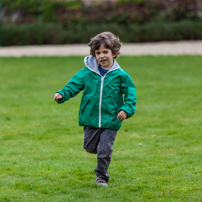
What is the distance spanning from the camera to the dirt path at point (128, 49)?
18906 mm

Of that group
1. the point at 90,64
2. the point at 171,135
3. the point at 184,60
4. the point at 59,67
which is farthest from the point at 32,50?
the point at 90,64

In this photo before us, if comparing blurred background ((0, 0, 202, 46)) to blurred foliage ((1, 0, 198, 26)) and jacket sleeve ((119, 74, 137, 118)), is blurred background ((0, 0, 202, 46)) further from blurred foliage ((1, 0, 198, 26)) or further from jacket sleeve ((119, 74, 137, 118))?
jacket sleeve ((119, 74, 137, 118))

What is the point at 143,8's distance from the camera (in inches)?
883

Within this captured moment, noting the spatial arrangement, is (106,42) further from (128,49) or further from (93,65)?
(128,49)

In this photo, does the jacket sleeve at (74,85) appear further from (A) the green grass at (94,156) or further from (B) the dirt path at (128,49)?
(B) the dirt path at (128,49)

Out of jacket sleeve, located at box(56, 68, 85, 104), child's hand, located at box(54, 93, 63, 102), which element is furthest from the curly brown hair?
child's hand, located at box(54, 93, 63, 102)

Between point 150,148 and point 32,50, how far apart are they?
1430 cm

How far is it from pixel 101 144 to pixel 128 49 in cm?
1520

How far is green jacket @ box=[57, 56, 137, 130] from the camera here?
15.4ft

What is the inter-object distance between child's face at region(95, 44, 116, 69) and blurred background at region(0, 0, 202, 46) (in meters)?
16.6

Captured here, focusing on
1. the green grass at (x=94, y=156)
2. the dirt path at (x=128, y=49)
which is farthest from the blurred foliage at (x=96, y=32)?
the green grass at (x=94, y=156)

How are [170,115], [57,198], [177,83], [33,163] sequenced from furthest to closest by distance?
[177,83]
[170,115]
[33,163]
[57,198]

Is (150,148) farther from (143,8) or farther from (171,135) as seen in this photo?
(143,8)

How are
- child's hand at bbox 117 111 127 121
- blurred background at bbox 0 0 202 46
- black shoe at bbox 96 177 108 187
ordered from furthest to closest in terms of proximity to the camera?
blurred background at bbox 0 0 202 46
black shoe at bbox 96 177 108 187
child's hand at bbox 117 111 127 121
